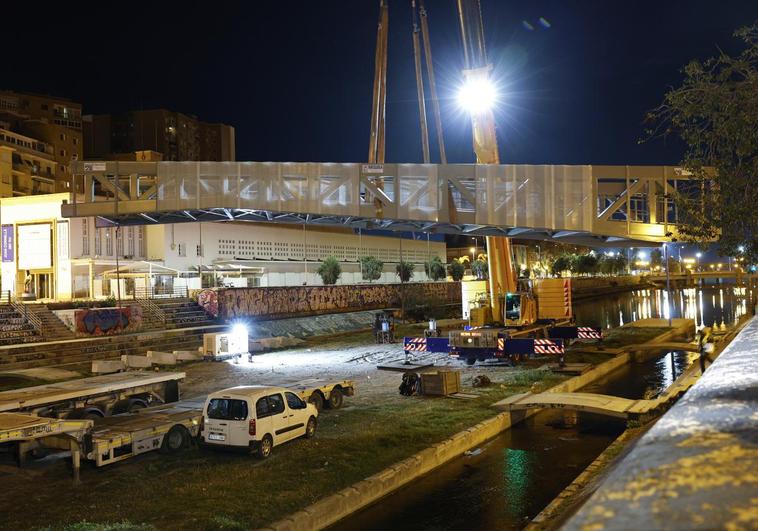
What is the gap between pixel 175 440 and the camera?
544 inches

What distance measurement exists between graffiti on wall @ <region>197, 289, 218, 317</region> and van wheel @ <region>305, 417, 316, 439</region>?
30354 mm

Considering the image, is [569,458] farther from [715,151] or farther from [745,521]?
[745,521]

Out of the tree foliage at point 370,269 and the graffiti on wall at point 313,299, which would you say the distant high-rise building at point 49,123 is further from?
the graffiti on wall at point 313,299

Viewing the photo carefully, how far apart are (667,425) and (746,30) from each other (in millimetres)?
8177

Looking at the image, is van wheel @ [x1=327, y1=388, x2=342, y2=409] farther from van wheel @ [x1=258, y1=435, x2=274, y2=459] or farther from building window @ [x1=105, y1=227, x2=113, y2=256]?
building window @ [x1=105, y1=227, x2=113, y2=256]

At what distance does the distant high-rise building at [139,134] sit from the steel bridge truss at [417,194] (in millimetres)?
88312

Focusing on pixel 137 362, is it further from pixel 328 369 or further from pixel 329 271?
pixel 329 271

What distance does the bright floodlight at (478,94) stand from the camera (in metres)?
28.7

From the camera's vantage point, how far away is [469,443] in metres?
15.5

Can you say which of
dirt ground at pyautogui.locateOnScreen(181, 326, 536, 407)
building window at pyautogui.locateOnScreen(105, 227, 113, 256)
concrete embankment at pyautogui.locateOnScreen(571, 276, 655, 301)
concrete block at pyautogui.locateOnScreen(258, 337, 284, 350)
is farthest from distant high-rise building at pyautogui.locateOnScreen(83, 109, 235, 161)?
dirt ground at pyautogui.locateOnScreen(181, 326, 536, 407)

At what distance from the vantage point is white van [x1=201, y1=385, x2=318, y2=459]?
13156 millimetres

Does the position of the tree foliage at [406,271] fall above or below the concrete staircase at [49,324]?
above

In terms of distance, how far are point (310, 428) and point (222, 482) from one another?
3699mm

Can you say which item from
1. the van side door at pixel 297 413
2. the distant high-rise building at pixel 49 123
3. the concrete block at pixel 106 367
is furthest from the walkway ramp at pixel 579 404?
the distant high-rise building at pixel 49 123
